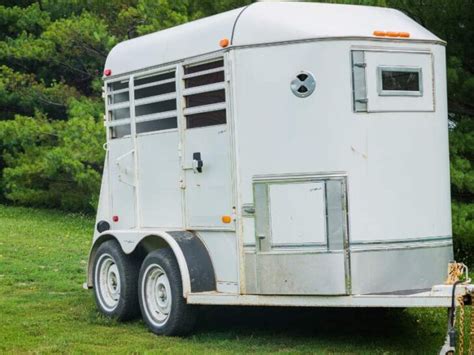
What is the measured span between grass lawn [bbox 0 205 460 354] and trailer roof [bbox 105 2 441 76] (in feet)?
8.61

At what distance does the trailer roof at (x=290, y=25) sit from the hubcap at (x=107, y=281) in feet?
7.78

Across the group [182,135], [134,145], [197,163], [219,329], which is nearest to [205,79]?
[182,135]

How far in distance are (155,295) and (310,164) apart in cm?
227

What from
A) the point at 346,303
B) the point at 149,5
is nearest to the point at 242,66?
the point at 346,303

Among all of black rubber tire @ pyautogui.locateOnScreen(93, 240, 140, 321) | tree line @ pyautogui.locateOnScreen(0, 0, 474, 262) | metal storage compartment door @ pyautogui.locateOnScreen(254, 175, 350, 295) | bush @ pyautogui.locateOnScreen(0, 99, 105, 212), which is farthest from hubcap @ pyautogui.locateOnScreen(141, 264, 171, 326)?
bush @ pyautogui.locateOnScreen(0, 99, 105, 212)

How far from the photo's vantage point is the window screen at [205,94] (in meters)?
8.73

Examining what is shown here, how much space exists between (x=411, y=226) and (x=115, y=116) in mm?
3786

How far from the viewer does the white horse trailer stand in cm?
793

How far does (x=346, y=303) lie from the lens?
7871 mm

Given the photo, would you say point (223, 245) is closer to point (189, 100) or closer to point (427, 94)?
point (189, 100)

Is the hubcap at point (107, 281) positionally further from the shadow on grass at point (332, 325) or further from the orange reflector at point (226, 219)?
the orange reflector at point (226, 219)

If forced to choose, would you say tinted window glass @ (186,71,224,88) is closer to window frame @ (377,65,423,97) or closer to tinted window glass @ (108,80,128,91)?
tinted window glass @ (108,80,128,91)

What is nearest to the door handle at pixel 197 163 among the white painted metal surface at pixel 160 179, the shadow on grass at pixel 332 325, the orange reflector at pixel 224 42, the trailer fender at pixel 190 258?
the white painted metal surface at pixel 160 179

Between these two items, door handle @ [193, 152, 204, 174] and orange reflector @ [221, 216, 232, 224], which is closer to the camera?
orange reflector @ [221, 216, 232, 224]
